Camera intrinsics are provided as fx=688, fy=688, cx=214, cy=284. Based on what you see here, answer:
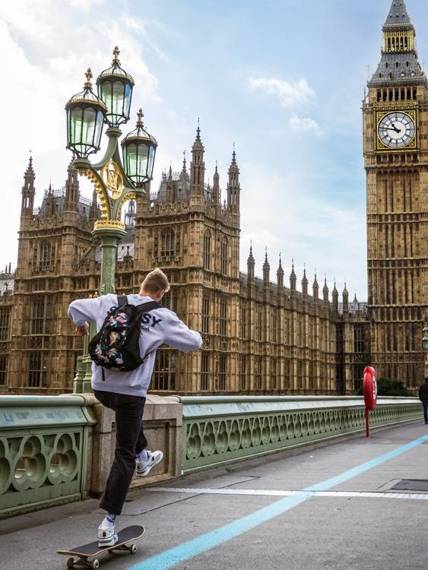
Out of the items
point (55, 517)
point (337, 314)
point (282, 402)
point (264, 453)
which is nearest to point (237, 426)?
point (264, 453)

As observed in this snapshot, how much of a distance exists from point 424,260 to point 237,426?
5839 centimetres

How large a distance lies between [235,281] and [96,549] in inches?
1642

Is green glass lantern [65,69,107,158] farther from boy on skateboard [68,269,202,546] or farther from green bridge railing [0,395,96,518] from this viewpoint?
boy on skateboard [68,269,202,546]

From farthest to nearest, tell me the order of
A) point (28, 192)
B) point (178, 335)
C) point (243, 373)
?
point (28, 192), point (243, 373), point (178, 335)

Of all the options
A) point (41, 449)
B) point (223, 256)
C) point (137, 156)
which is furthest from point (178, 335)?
point (223, 256)

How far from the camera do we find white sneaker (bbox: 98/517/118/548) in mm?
4334

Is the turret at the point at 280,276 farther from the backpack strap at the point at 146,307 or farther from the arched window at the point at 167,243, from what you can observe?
the backpack strap at the point at 146,307

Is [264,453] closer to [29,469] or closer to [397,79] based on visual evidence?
[29,469]

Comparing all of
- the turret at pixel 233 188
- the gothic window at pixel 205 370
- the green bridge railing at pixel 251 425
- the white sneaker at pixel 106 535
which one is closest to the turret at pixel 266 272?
the turret at pixel 233 188

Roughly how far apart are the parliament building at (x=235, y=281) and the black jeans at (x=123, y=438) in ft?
118

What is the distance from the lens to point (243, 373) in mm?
48719

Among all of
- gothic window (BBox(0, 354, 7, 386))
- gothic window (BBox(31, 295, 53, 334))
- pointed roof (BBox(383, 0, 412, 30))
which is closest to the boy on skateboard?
gothic window (BBox(31, 295, 53, 334))

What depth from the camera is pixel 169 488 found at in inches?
291

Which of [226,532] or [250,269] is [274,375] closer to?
[250,269]
